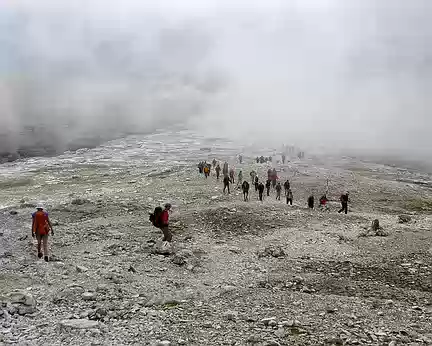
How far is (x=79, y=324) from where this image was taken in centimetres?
1146

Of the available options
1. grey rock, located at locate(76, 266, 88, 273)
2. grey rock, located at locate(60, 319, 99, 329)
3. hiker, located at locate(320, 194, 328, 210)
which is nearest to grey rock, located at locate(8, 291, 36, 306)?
grey rock, located at locate(60, 319, 99, 329)

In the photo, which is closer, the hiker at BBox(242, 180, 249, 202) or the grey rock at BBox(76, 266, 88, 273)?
the grey rock at BBox(76, 266, 88, 273)

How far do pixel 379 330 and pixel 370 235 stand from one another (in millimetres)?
12168

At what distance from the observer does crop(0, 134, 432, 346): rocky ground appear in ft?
37.6

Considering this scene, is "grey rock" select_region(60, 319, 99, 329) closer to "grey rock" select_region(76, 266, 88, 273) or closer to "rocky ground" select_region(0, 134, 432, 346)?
"rocky ground" select_region(0, 134, 432, 346)

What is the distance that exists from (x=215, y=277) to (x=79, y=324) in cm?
564

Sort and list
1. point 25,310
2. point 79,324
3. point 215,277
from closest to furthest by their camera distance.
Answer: point 79,324 → point 25,310 → point 215,277

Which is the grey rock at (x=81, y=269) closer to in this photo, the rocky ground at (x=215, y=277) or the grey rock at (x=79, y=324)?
the rocky ground at (x=215, y=277)

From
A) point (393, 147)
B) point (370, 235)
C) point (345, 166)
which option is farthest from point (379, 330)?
point (393, 147)

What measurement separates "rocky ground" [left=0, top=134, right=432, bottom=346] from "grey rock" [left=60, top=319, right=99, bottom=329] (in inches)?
1.0

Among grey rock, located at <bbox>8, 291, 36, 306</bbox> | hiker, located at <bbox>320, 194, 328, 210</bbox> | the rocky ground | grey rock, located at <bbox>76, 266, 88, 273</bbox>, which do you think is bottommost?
hiker, located at <bbox>320, 194, 328, 210</bbox>

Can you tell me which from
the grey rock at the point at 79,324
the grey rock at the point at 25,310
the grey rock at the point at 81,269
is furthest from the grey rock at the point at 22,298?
the grey rock at the point at 81,269

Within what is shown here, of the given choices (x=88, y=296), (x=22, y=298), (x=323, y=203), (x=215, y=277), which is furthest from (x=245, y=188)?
(x=22, y=298)

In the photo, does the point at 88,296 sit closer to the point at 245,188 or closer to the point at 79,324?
the point at 79,324
